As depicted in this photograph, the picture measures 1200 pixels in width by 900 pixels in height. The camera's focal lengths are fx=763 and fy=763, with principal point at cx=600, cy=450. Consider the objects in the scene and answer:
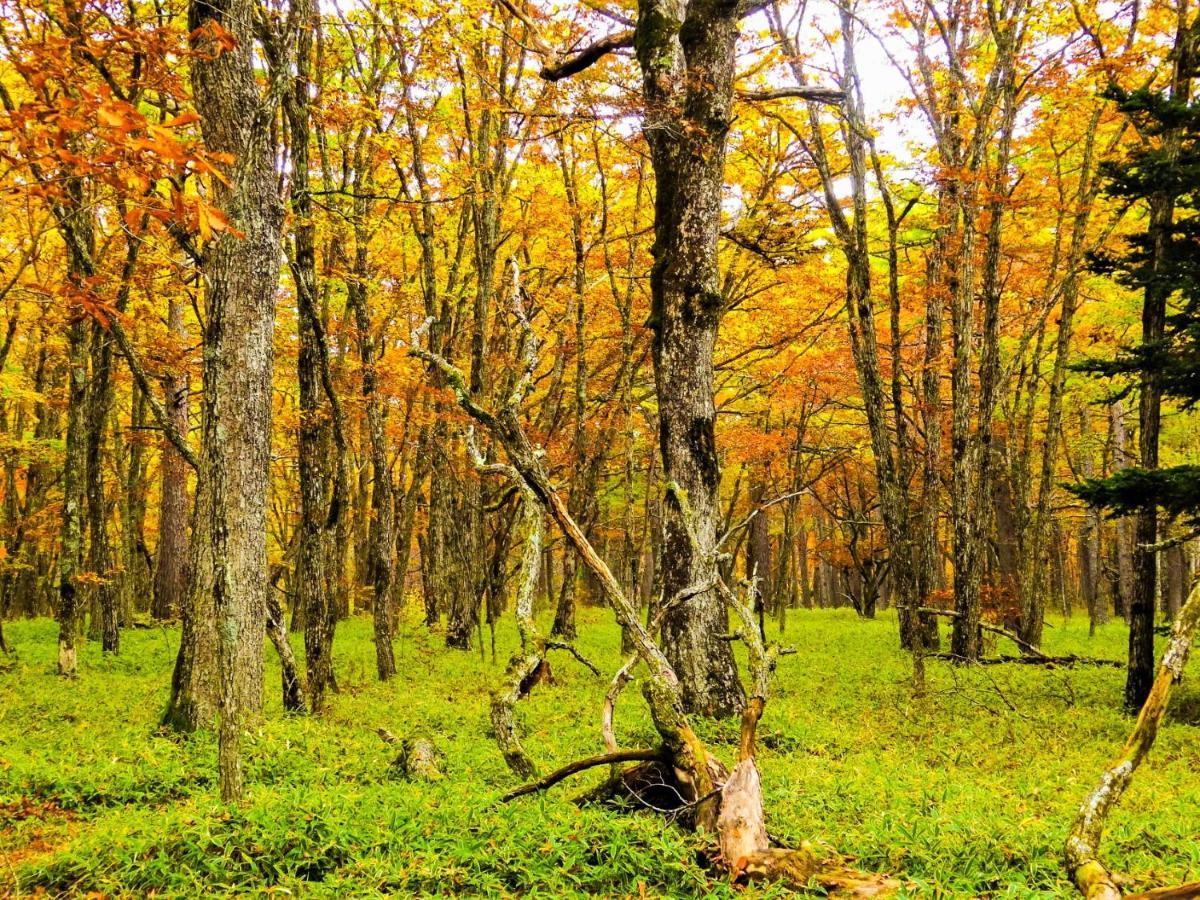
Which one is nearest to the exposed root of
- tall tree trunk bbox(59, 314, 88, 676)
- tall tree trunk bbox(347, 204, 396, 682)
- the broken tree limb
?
the broken tree limb

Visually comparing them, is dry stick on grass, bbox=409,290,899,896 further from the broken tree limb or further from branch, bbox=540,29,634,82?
branch, bbox=540,29,634,82

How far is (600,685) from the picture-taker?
40.9 feet

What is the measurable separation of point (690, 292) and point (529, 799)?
19.9 feet

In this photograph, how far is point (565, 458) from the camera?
18.4m

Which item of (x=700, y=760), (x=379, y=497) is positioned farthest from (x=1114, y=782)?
(x=379, y=497)

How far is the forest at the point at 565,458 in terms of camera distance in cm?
465

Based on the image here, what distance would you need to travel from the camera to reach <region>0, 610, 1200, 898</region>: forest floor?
4426mm

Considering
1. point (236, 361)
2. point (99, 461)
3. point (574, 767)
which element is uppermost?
point (236, 361)

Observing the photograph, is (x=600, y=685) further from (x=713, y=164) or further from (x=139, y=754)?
(x=713, y=164)

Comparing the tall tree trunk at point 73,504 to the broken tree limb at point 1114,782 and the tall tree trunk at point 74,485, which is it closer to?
the tall tree trunk at point 74,485

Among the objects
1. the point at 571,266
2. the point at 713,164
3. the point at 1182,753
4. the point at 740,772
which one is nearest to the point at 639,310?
the point at 571,266

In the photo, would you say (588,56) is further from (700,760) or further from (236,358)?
(700,760)

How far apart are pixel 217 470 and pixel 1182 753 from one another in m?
10.5

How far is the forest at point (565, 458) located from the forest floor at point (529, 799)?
0.15ft
